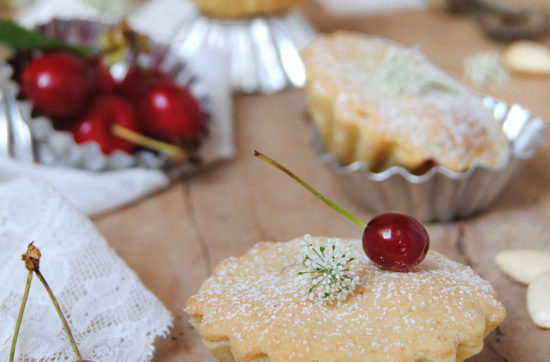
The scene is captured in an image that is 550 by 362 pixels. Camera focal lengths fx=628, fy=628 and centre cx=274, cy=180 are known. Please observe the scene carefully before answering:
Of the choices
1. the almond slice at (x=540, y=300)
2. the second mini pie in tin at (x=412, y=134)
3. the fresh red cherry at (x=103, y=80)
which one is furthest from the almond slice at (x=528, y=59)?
the fresh red cherry at (x=103, y=80)

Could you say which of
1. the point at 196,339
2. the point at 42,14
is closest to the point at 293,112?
the point at 196,339

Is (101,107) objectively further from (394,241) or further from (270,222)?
(394,241)

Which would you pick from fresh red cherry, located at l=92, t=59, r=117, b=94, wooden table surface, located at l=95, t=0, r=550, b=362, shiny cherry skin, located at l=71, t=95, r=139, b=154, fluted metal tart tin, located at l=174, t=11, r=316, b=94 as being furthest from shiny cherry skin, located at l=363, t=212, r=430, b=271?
fluted metal tart tin, located at l=174, t=11, r=316, b=94

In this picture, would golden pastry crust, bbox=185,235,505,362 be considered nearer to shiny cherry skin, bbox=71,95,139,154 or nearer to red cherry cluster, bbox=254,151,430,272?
red cherry cluster, bbox=254,151,430,272

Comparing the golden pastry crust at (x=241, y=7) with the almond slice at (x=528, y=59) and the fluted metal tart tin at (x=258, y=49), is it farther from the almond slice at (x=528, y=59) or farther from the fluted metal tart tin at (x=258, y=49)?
the almond slice at (x=528, y=59)

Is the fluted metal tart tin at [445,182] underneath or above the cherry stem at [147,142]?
underneath
